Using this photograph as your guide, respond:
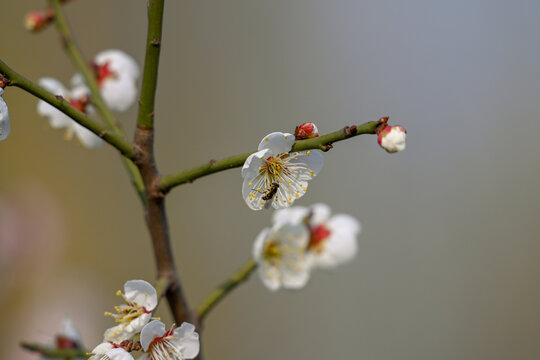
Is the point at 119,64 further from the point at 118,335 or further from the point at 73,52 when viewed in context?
the point at 118,335

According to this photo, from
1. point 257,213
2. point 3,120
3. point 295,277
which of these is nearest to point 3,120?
point 3,120

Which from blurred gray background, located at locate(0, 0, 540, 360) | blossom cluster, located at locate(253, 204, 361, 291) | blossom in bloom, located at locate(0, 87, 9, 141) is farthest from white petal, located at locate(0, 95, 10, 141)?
blurred gray background, located at locate(0, 0, 540, 360)

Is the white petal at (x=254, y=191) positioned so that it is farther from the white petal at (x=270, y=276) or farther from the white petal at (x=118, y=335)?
the white petal at (x=270, y=276)

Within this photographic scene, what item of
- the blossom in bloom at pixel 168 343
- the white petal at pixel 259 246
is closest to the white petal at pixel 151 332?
the blossom in bloom at pixel 168 343

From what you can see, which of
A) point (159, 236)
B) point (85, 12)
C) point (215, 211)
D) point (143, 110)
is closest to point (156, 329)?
point (159, 236)

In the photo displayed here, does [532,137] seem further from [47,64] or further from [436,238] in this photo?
[47,64]

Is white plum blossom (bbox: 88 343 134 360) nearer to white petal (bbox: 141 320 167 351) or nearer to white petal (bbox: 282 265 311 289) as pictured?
white petal (bbox: 141 320 167 351)
